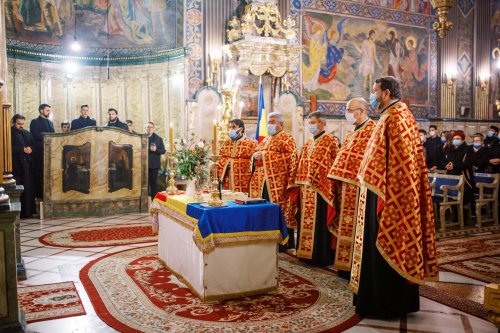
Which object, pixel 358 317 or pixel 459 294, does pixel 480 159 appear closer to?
pixel 459 294

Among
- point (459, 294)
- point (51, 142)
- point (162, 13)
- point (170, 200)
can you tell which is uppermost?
point (162, 13)

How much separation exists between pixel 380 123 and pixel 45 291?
3.66 meters

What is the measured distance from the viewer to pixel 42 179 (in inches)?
374

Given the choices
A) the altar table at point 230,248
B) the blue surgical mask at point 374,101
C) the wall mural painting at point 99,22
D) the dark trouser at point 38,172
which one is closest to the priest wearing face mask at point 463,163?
the blue surgical mask at point 374,101

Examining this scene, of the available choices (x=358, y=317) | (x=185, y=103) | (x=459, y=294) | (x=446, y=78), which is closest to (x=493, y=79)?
(x=446, y=78)

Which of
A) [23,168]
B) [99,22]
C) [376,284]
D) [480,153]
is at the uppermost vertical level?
[99,22]

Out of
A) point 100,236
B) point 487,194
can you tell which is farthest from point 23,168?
point 487,194

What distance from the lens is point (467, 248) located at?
22.7ft

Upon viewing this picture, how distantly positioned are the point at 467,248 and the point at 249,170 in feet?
11.1

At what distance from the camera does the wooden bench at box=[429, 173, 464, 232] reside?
8.05 meters

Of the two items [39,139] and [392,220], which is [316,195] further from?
[39,139]

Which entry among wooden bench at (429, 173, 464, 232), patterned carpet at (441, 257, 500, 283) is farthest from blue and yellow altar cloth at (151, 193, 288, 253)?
wooden bench at (429, 173, 464, 232)

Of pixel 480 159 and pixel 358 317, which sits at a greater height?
pixel 480 159

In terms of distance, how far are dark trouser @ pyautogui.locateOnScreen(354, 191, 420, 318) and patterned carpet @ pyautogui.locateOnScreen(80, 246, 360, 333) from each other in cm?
20
